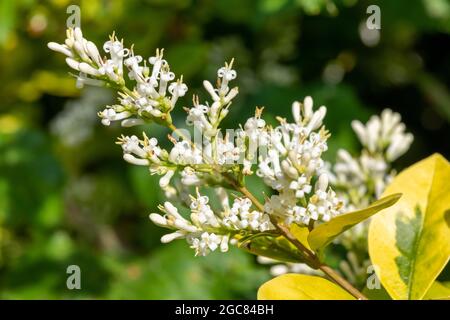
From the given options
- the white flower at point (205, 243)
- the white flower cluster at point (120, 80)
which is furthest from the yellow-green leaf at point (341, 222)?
the white flower cluster at point (120, 80)

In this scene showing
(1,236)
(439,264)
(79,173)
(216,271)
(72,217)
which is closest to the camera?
(439,264)

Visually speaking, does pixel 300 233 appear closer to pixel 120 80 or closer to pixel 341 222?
pixel 341 222

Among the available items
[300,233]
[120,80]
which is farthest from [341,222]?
[120,80]

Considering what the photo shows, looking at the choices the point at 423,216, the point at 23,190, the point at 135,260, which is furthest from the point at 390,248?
the point at 23,190

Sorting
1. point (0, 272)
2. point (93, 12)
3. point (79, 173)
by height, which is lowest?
point (0, 272)

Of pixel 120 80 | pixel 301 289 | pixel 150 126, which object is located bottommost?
pixel 301 289

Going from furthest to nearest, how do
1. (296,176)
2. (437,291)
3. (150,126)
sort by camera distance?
1. (150,126)
2. (437,291)
3. (296,176)

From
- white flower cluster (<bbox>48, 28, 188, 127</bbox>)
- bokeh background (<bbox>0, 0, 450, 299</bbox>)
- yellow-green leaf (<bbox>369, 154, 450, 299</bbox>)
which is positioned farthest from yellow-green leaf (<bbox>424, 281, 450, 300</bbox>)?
bokeh background (<bbox>0, 0, 450, 299</bbox>)
